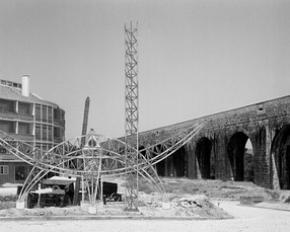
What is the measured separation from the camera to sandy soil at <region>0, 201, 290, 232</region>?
54.7 feet

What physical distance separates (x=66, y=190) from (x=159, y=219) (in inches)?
314

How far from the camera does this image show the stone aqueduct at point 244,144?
32.2 metres

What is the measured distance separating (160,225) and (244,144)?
22375mm

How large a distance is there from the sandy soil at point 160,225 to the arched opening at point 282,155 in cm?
1250

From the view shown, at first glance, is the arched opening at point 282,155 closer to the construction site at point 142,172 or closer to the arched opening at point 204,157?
the construction site at point 142,172

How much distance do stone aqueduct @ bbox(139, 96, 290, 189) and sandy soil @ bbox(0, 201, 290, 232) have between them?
12.3m

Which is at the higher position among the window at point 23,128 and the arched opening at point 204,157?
the window at point 23,128

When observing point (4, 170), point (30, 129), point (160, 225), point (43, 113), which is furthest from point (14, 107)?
point (160, 225)

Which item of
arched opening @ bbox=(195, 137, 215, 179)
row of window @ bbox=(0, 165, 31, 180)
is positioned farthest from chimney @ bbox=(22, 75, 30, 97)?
arched opening @ bbox=(195, 137, 215, 179)

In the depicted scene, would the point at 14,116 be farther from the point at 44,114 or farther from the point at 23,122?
the point at 44,114

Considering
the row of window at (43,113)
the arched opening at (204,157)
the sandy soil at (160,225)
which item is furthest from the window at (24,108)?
the sandy soil at (160,225)

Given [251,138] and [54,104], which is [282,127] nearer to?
[251,138]

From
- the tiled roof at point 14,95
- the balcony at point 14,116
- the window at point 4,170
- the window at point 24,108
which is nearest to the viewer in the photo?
the window at point 4,170

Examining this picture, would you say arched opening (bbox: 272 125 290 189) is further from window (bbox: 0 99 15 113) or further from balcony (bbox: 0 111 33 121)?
window (bbox: 0 99 15 113)
